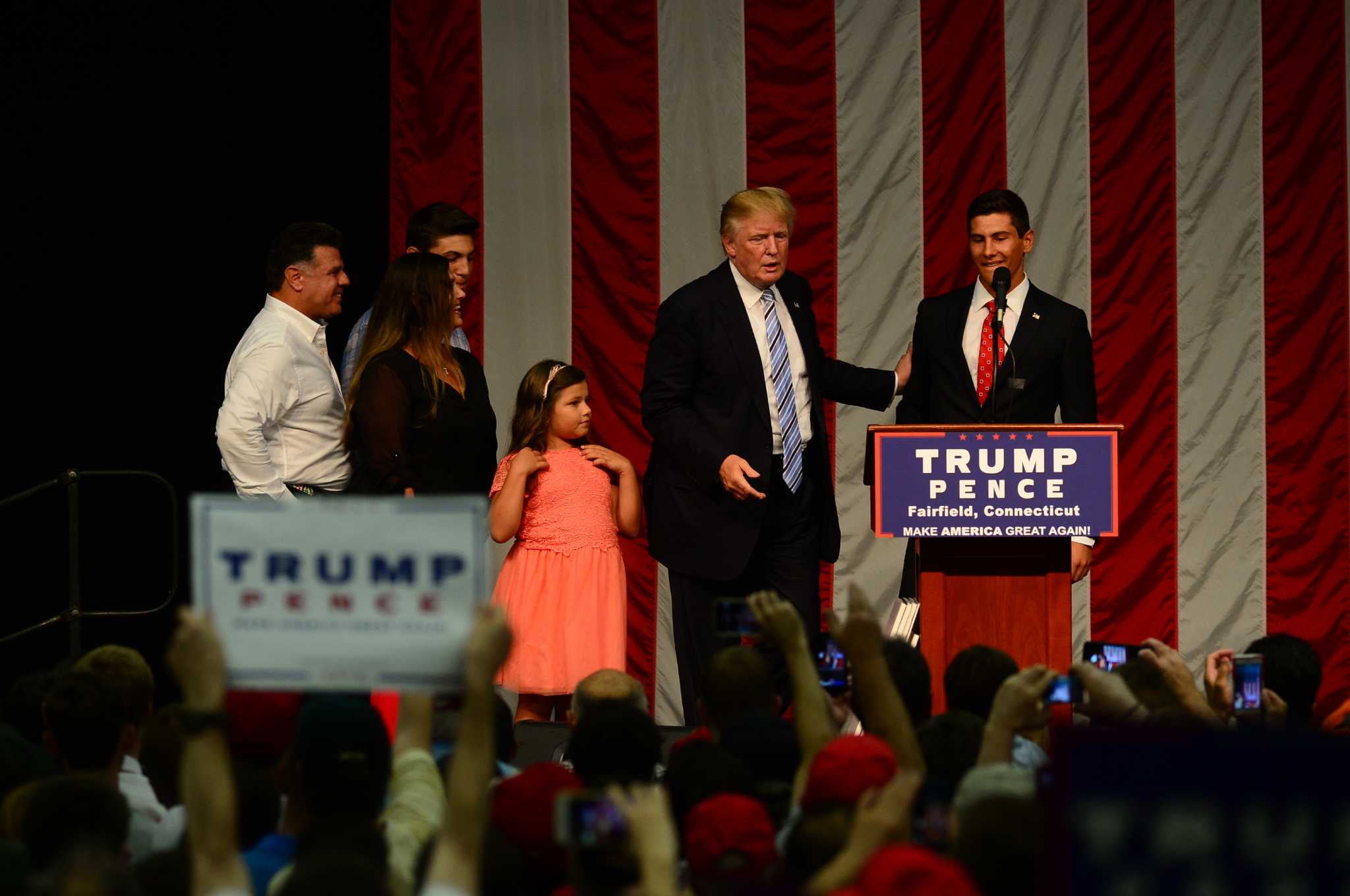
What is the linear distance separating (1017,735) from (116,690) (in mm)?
1612

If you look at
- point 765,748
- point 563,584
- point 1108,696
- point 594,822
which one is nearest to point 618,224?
point 563,584

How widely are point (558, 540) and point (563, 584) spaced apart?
143 mm

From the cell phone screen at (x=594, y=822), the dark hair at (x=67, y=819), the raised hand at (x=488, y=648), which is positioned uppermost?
the raised hand at (x=488, y=648)

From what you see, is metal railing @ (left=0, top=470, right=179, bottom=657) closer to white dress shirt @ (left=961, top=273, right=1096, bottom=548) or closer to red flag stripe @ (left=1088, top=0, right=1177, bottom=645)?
white dress shirt @ (left=961, top=273, right=1096, bottom=548)

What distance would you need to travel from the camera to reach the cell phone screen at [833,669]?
11.8ft

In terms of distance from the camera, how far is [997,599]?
4.50m

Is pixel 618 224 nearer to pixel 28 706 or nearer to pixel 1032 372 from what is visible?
pixel 1032 372

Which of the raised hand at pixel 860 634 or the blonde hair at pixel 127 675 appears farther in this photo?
the blonde hair at pixel 127 675

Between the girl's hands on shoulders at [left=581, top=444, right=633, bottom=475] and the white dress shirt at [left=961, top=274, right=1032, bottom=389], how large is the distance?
1.15 meters

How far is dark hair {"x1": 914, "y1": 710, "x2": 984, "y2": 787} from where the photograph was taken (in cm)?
287

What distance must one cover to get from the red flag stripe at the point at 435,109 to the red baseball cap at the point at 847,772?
4.76m

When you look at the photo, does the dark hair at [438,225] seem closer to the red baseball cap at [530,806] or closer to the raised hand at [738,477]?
the raised hand at [738,477]

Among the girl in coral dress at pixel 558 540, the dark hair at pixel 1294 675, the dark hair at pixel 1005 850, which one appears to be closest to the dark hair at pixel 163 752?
the dark hair at pixel 1005 850

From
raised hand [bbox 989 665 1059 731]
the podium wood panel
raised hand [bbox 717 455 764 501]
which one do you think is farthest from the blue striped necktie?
raised hand [bbox 989 665 1059 731]
